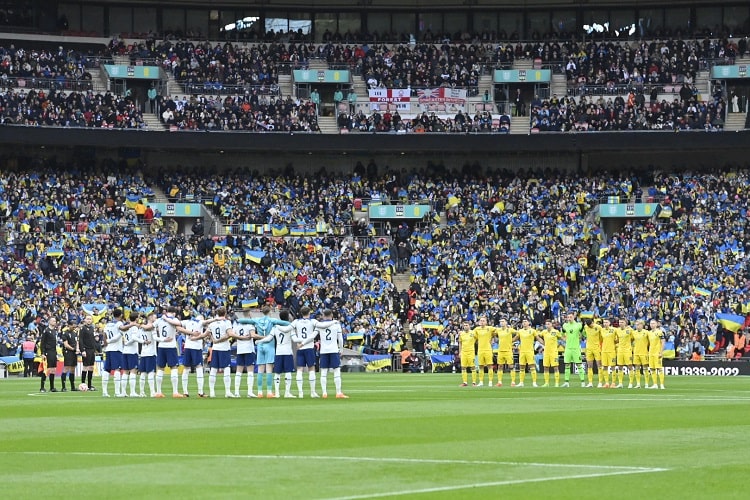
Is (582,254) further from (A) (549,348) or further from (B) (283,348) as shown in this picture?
(B) (283,348)

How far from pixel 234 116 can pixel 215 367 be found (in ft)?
141

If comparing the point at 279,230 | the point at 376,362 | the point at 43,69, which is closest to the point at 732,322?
the point at 376,362

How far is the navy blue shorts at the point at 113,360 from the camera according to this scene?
3272 cm

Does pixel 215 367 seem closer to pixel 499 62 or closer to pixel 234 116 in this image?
pixel 234 116

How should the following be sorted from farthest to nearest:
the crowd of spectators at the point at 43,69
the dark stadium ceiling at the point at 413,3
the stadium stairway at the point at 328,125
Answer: the dark stadium ceiling at the point at 413,3 < the stadium stairway at the point at 328,125 < the crowd of spectators at the point at 43,69

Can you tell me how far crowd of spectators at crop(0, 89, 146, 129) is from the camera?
7012cm

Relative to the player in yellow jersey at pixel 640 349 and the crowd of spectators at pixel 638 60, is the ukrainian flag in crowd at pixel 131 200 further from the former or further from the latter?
the player in yellow jersey at pixel 640 349

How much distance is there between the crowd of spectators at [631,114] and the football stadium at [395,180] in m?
0.16

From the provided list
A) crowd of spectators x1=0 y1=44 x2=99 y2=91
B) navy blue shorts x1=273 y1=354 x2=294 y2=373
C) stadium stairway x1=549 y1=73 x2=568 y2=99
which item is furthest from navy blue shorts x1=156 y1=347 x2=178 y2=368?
stadium stairway x1=549 y1=73 x2=568 y2=99

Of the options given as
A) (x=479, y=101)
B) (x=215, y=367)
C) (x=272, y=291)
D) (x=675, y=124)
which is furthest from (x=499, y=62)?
(x=215, y=367)

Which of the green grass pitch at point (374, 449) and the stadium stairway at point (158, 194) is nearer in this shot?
the green grass pitch at point (374, 449)

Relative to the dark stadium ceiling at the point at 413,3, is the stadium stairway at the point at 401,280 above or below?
below

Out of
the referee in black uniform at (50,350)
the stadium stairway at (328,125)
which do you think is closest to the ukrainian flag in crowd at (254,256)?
the stadium stairway at (328,125)

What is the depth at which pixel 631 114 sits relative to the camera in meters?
73.7
